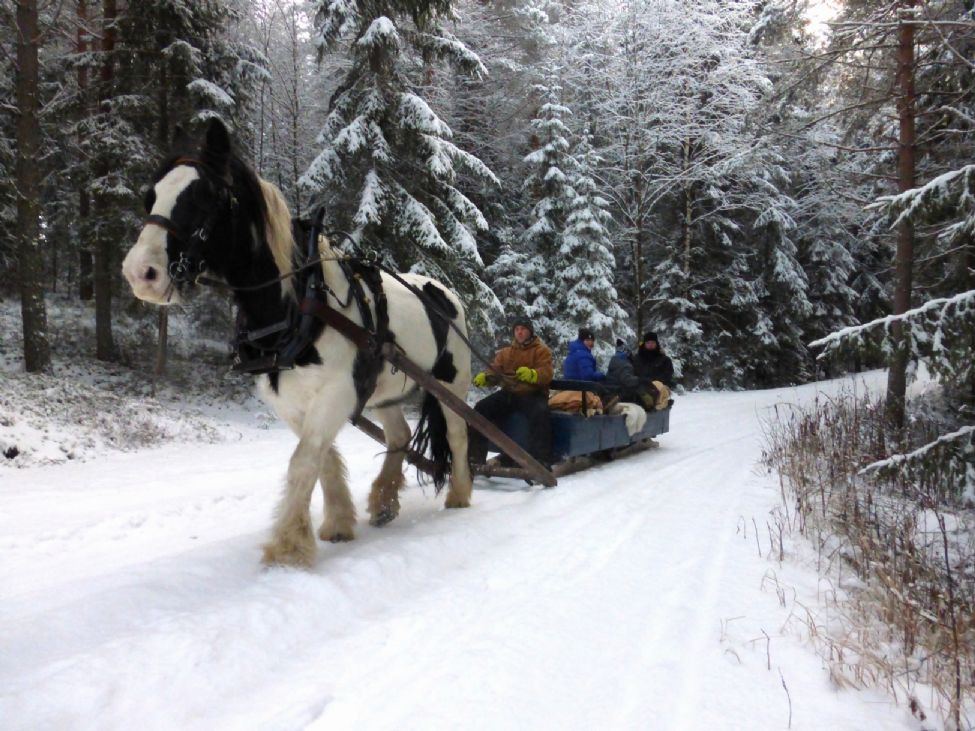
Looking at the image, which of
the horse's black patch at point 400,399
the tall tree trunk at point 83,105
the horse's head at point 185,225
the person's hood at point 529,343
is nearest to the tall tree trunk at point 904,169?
the person's hood at point 529,343

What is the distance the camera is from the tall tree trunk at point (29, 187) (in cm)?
1009

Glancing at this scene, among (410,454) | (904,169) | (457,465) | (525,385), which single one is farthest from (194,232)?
(904,169)

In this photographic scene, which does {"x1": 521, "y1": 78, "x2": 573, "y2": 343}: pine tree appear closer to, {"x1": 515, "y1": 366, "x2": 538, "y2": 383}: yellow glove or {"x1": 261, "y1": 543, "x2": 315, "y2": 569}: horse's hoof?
{"x1": 515, "y1": 366, "x2": 538, "y2": 383}: yellow glove

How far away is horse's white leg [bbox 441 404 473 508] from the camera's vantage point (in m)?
4.94

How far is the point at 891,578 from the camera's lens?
304 cm

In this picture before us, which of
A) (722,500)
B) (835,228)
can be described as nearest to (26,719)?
(722,500)

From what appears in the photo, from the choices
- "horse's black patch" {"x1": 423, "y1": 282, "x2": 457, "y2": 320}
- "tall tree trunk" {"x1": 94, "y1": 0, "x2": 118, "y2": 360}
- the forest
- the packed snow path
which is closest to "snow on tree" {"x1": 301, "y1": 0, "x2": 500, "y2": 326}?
the forest

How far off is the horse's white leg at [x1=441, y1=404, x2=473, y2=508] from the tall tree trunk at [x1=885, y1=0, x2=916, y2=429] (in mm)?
5399

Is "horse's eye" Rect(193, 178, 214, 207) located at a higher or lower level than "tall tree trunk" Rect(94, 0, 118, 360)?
lower

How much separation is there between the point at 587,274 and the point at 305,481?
13.7m

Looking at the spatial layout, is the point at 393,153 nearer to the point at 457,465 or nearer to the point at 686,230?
the point at 457,465

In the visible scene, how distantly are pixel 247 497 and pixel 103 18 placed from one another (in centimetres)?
1130

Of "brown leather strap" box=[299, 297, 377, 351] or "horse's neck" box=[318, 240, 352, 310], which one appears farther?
"horse's neck" box=[318, 240, 352, 310]

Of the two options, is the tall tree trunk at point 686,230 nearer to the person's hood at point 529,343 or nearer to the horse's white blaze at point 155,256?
the person's hood at point 529,343
